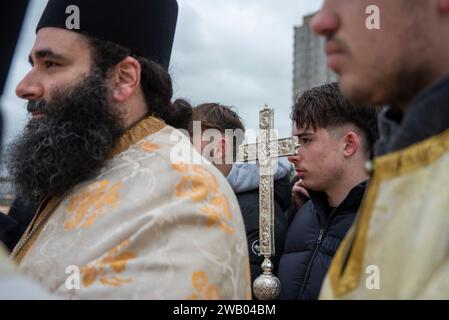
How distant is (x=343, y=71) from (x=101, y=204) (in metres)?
0.90

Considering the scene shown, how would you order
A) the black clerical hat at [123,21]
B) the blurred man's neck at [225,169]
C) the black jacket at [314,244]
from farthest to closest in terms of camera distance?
1. the blurred man's neck at [225,169]
2. the black jacket at [314,244]
3. the black clerical hat at [123,21]

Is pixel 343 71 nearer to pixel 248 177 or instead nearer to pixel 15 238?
pixel 15 238

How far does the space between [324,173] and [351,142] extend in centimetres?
23

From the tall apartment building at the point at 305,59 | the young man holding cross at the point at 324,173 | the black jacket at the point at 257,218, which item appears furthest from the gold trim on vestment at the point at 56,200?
the tall apartment building at the point at 305,59

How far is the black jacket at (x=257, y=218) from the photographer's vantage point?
3.27 m

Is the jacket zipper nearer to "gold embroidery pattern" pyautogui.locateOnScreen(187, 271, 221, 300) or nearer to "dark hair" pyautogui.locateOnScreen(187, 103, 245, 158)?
"gold embroidery pattern" pyautogui.locateOnScreen(187, 271, 221, 300)

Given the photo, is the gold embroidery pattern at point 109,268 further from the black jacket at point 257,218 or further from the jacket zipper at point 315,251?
the black jacket at point 257,218

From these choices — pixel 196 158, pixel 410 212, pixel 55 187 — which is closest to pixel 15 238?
pixel 55 187

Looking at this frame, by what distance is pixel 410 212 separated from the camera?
104 centimetres

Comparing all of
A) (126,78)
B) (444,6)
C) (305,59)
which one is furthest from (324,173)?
(305,59)

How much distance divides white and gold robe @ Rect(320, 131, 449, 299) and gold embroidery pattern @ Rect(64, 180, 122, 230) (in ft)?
2.68

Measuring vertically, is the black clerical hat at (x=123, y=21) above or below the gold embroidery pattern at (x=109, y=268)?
above

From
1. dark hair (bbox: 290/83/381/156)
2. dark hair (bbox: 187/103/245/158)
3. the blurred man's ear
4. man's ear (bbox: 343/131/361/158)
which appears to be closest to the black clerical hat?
dark hair (bbox: 290/83/381/156)

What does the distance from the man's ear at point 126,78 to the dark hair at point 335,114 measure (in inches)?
42.3
